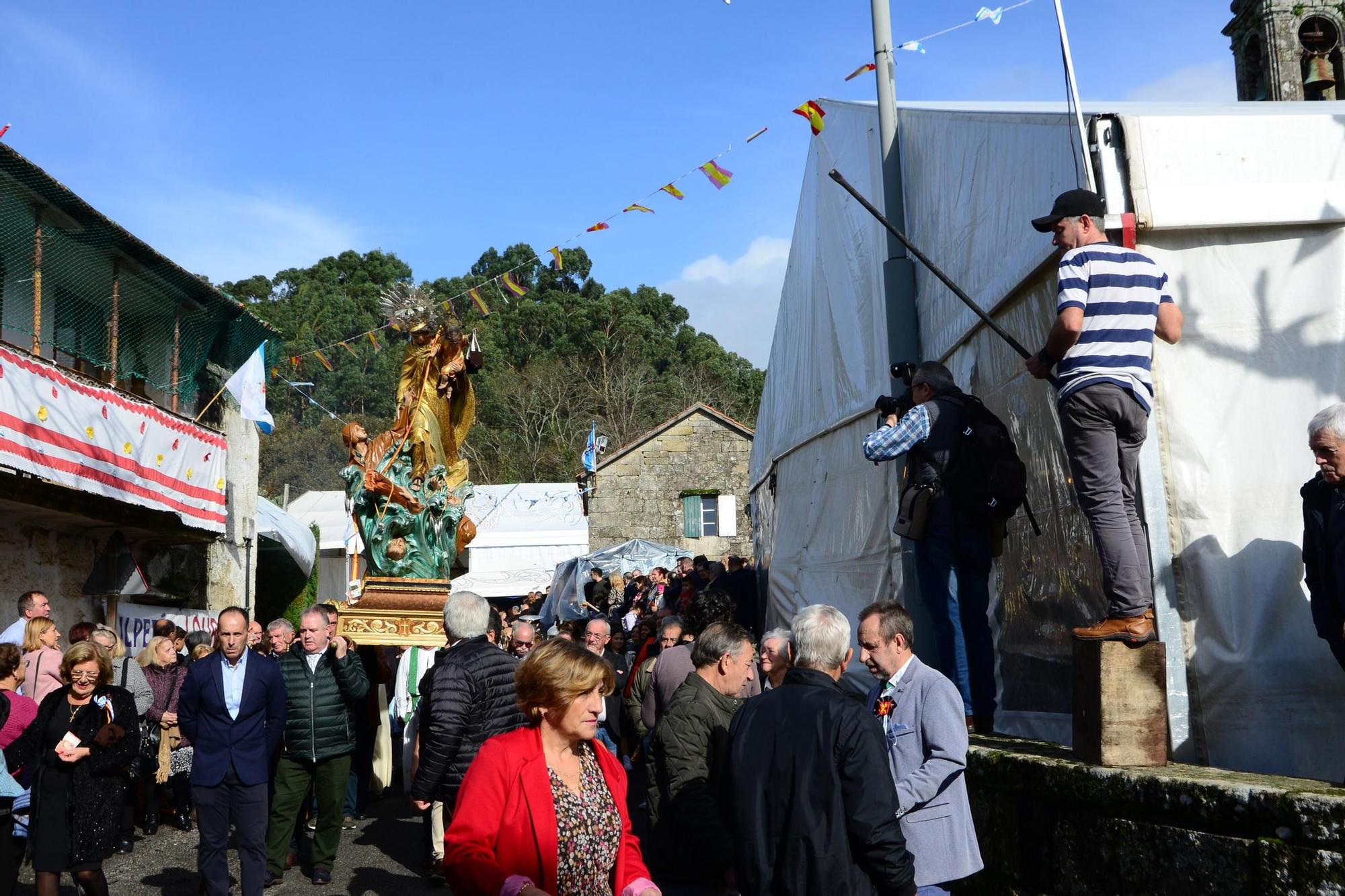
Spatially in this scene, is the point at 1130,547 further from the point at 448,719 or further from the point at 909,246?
the point at 448,719

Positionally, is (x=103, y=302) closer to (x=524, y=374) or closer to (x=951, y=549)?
(x=951, y=549)

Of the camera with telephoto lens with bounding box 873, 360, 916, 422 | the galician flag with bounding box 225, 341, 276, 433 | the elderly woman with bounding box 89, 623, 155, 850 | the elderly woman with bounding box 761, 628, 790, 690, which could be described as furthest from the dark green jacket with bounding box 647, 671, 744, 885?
the galician flag with bounding box 225, 341, 276, 433

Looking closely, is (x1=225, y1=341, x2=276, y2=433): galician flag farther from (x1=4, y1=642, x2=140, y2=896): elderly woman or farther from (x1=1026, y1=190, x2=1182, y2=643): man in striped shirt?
(x1=1026, y1=190, x2=1182, y2=643): man in striped shirt

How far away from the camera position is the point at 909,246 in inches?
229

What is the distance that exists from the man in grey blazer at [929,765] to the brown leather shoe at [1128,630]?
0.72 m

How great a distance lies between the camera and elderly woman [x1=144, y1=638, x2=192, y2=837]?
954cm

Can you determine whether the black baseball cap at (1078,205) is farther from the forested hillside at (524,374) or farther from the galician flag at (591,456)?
the forested hillside at (524,374)

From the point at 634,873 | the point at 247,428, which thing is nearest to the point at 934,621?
the point at 634,873

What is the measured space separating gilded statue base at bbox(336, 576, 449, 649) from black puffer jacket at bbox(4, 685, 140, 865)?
3.25 metres

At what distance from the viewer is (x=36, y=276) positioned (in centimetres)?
1321

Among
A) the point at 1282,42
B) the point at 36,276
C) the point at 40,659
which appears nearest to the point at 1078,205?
the point at 40,659

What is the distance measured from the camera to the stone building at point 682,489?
35406 mm

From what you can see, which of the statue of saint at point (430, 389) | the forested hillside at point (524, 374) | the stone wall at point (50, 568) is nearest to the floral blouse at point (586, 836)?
the statue of saint at point (430, 389)

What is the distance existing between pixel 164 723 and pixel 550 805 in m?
7.48
